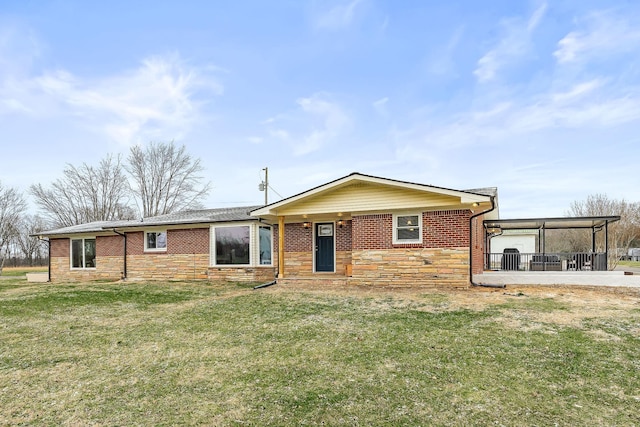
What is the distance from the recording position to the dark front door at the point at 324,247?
13891 mm

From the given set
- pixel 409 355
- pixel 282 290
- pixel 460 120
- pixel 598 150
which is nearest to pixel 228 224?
pixel 282 290

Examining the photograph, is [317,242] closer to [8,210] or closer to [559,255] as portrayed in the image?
[559,255]

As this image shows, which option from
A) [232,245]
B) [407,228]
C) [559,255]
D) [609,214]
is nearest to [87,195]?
[232,245]

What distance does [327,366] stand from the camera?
473 cm

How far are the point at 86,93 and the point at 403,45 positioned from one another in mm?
13429

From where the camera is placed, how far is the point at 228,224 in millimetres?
14648

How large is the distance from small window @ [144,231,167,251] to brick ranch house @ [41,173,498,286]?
0.04 metres

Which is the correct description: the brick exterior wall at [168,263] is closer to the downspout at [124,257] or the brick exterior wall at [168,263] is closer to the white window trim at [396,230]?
the downspout at [124,257]

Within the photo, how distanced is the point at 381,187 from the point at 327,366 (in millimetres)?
7820

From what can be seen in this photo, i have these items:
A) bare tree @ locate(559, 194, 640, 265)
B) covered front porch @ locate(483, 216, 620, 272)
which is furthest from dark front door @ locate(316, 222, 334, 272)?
bare tree @ locate(559, 194, 640, 265)

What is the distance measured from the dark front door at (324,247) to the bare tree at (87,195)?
31076 millimetres

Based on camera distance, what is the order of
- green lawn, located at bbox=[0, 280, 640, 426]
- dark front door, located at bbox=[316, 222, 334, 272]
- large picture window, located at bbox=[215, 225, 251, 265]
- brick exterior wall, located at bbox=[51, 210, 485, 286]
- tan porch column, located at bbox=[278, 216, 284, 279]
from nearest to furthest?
green lawn, located at bbox=[0, 280, 640, 426] → brick exterior wall, located at bbox=[51, 210, 485, 286] → tan porch column, located at bbox=[278, 216, 284, 279] → dark front door, located at bbox=[316, 222, 334, 272] → large picture window, located at bbox=[215, 225, 251, 265]

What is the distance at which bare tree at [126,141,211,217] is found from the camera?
121 feet

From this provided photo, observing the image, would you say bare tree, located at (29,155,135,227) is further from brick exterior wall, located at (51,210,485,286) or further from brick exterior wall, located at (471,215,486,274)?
brick exterior wall, located at (471,215,486,274)
